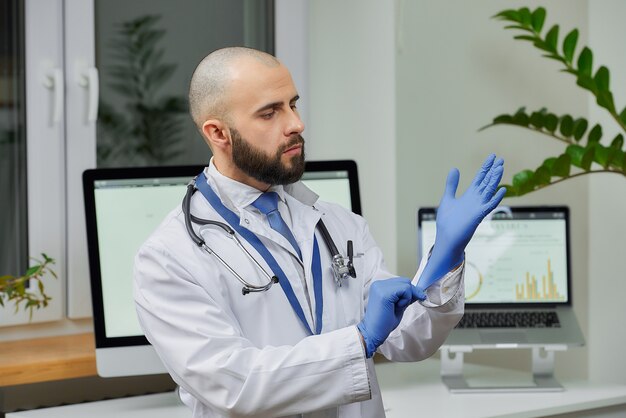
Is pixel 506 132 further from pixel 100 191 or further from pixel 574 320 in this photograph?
pixel 100 191

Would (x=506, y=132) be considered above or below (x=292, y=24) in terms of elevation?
below

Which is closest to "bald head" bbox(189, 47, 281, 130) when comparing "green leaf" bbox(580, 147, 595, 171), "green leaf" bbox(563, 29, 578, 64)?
"green leaf" bbox(580, 147, 595, 171)

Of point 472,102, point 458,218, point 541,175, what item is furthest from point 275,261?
point 472,102

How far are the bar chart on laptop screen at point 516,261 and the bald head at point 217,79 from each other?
1.09 m

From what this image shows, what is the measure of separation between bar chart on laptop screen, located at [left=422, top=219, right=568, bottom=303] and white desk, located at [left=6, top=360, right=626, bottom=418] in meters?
0.22

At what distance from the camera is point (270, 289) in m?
1.59

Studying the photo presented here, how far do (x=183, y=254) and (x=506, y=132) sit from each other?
167 cm

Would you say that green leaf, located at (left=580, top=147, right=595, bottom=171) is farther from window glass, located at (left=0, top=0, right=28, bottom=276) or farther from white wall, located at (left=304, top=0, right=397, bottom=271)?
window glass, located at (left=0, top=0, right=28, bottom=276)

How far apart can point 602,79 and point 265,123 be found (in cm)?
129

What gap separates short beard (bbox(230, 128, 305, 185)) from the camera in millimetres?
1600

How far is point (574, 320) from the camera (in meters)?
2.54

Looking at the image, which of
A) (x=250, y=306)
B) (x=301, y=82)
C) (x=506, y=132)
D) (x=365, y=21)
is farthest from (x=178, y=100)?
(x=250, y=306)

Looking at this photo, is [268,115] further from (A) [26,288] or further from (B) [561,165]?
(A) [26,288]

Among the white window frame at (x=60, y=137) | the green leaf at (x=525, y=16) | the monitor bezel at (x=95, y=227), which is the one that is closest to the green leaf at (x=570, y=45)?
the green leaf at (x=525, y=16)
